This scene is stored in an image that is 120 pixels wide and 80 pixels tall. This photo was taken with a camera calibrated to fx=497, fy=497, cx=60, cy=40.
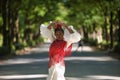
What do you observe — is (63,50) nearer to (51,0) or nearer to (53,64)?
(53,64)

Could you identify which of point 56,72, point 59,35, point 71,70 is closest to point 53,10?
point 71,70

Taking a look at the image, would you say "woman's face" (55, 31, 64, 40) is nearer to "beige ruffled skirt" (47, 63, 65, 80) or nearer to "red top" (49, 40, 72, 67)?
"red top" (49, 40, 72, 67)

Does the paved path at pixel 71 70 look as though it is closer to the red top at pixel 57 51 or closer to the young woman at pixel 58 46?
the young woman at pixel 58 46

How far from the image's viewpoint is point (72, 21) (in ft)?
309

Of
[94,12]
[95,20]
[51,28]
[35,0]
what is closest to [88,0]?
[35,0]

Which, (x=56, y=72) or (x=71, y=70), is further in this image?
(x=71, y=70)

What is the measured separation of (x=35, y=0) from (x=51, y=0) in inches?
192

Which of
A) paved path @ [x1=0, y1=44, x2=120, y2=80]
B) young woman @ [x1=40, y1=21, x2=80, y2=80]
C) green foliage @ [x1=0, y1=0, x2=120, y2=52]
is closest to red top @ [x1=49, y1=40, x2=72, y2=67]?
young woman @ [x1=40, y1=21, x2=80, y2=80]

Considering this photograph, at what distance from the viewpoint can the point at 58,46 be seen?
9.40 m

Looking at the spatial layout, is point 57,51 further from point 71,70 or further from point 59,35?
point 71,70

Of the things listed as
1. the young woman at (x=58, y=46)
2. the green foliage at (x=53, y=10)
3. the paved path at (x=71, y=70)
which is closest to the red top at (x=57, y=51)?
the young woman at (x=58, y=46)

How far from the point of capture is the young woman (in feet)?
30.8

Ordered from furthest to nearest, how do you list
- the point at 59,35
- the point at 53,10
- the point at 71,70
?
the point at 53,10
the point at 71,70
the point at 59,35

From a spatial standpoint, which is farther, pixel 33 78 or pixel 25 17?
pixel 25 17
